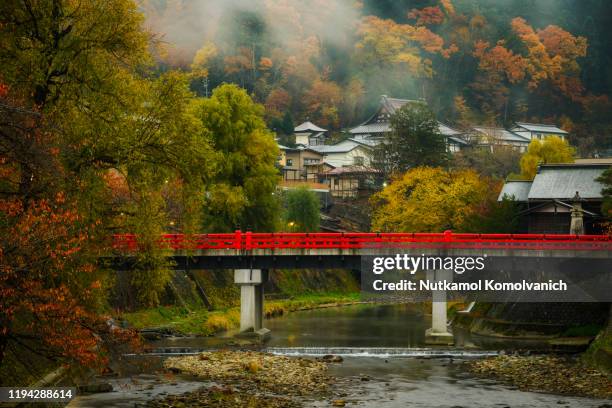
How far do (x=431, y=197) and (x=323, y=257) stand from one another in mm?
27951

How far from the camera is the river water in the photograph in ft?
115

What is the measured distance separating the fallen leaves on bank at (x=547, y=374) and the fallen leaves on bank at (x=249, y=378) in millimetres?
8060

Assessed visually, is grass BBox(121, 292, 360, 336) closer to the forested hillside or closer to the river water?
the river water

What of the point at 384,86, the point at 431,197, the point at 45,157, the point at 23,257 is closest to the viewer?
the point at 23,257

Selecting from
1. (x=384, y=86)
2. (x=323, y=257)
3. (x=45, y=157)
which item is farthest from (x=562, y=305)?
(x=384, y=86)

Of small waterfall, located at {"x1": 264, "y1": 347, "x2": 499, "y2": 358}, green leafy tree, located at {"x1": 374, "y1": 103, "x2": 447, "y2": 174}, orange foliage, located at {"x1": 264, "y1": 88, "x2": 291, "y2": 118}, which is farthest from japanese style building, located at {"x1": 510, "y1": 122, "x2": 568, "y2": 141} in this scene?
small waterfall, located at {"x1": 264, "y1": 347, "x2": 499, "y2": 358}

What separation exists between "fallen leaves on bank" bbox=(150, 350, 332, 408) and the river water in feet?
3.56

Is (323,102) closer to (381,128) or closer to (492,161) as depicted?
(381,128)

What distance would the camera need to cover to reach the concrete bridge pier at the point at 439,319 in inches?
2093

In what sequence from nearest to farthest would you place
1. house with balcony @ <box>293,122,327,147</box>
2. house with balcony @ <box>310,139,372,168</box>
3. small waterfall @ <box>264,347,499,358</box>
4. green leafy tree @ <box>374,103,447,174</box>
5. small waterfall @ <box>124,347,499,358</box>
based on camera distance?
small waterfall @ <box>124,347,499,358</box> → small waterfall @ <box>264,347,499,358</box> → green leafy tree @ <box>374,103,447,174</box> → house with balcony @ <box>310,139,372,168</box> → house with balcony @ <box>293,122,327,147</box>

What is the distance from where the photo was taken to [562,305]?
183 ft

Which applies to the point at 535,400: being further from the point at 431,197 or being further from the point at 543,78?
the point at 543,78

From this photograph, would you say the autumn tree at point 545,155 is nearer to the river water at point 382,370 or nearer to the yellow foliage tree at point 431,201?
the yellow foliage tree at point 431,201

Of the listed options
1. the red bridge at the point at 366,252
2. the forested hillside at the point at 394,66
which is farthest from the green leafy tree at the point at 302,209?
the forested hillside at the point at 394,66
